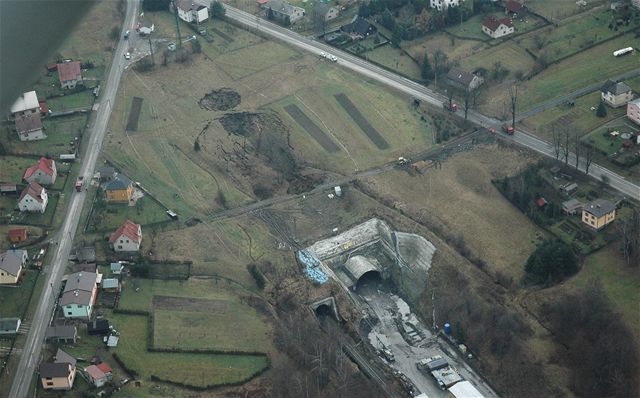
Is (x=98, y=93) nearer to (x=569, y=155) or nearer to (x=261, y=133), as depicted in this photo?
(x=261, y=133)

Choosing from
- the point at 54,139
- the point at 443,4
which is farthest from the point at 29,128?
the point at 443,4

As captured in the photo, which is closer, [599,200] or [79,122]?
[599,200]

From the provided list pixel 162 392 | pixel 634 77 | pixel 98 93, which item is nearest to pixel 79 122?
pixel 98 93

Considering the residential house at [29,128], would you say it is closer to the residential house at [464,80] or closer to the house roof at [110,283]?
the house roof at [110,283]

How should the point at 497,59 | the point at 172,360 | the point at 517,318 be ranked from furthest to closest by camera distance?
1. the point at 497,59
2. the point at 517,318
3. the point at 172,360

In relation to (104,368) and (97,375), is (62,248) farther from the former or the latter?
(97,375)
